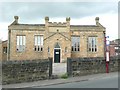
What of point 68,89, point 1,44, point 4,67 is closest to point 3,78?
point 4,67

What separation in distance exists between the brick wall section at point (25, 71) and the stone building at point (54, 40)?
37279mm

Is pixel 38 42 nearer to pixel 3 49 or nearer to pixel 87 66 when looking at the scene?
pixel 3 49

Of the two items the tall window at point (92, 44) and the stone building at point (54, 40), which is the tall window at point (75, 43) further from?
the tall window at point (92, 44)

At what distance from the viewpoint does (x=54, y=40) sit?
58625 mm

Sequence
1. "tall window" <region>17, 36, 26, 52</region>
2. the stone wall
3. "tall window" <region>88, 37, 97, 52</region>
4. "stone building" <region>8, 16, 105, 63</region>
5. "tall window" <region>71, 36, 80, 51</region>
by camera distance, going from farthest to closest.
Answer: "tall window" <region>88, 37, 97, 52</region>
"tall window" <region>71, 36, 80, 51</region>
"tall window" <region>17, 36, 26, 52</region>
"stone building" <region>8, 16, 105, 63</region>
the stone wall

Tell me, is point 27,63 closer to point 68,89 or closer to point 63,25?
point 68,89

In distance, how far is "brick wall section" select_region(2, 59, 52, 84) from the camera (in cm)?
1859

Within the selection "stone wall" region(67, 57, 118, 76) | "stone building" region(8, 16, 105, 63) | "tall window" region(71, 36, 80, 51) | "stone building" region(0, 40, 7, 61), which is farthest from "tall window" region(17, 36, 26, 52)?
"stone wall" region(67, 57, 118, 76)

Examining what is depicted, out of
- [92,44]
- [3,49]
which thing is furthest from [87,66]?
[3,49]

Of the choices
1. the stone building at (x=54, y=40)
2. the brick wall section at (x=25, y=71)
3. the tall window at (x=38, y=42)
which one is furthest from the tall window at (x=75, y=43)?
the brick wall section at (x=25, y=71)

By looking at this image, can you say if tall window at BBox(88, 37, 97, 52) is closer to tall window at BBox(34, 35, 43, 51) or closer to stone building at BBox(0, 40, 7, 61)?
tall window at BBox(34, 35, 43, 51)

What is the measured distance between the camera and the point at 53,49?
58.5m

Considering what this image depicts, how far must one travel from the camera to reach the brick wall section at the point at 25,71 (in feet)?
61.0

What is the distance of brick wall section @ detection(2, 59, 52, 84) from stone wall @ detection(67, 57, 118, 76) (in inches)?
71.3
